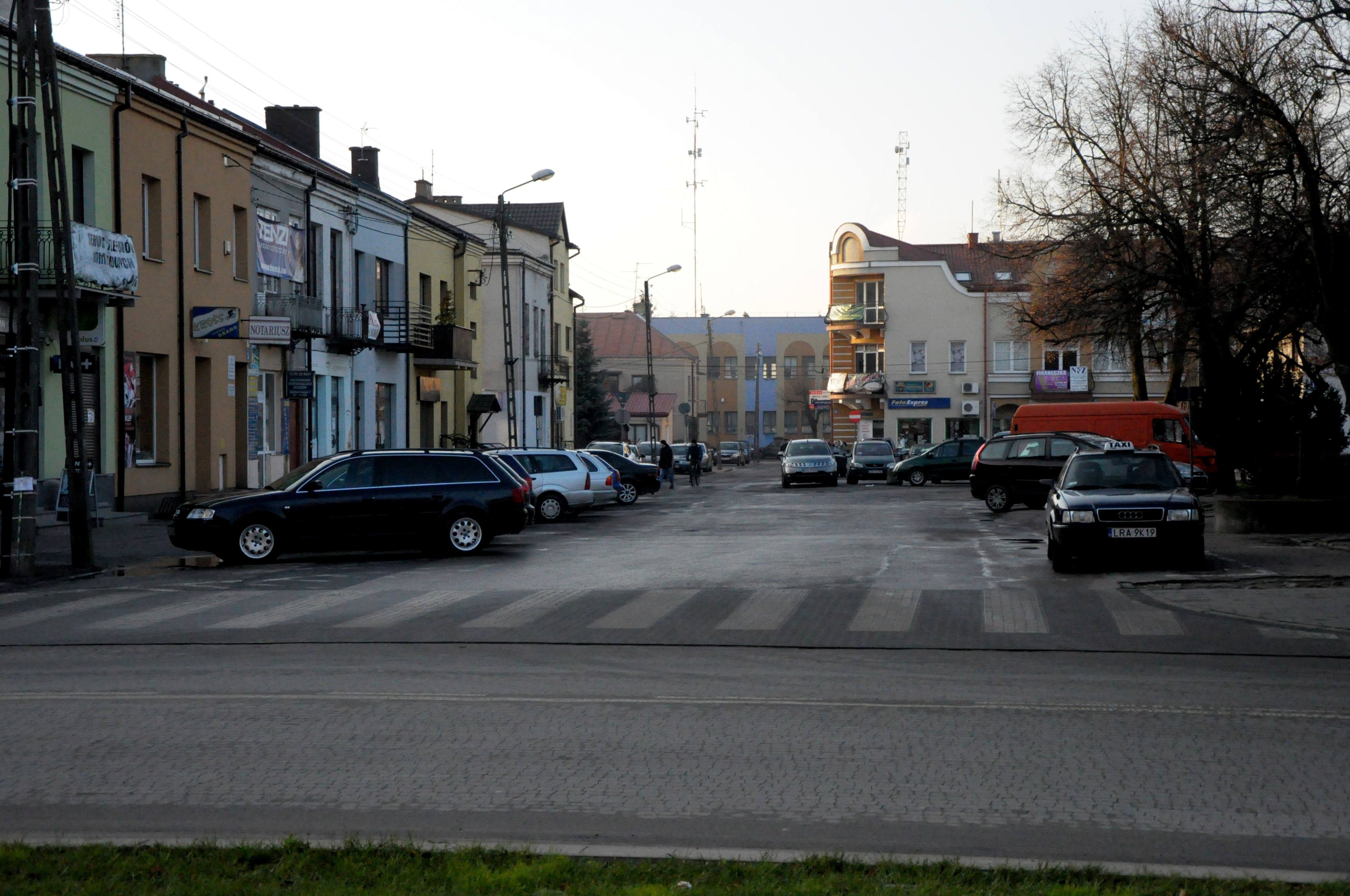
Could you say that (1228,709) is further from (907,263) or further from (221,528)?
(907,263)

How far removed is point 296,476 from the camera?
20406 millimetres

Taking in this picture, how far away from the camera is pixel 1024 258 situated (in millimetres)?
41375

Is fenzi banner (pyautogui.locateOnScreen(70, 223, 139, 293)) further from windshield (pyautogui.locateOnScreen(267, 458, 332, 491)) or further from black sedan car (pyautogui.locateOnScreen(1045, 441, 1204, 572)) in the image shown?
black sedan car (pyautogui.locateOnScreen(1045, 441, 1204, 572))

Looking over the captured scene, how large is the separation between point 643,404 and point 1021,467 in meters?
83.8

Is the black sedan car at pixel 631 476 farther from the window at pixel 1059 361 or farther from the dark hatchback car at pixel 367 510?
the window at pixel 1059 361

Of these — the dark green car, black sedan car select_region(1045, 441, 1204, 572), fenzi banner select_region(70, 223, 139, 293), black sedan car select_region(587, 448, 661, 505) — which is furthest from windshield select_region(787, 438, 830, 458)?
black sedan car select_region(1045, 441, 1204, 572)

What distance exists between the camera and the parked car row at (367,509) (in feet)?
64.4

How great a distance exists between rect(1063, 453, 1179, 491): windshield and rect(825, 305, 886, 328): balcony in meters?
61.0

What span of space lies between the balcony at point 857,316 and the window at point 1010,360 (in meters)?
6.38


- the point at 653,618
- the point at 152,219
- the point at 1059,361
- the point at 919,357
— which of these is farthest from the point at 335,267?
the point at 1059,361

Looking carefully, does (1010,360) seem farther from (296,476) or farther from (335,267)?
(296,476)

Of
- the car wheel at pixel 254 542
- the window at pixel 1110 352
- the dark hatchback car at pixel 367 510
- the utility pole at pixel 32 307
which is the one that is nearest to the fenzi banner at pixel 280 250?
the dark hatchback car at pixel 367 510

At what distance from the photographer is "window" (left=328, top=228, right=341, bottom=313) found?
1551 inches

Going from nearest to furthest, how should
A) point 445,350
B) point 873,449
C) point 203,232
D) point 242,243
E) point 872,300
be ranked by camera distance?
point 203,232 < point 242,243 < point 445,350 < point 873,449 < point 872,300
